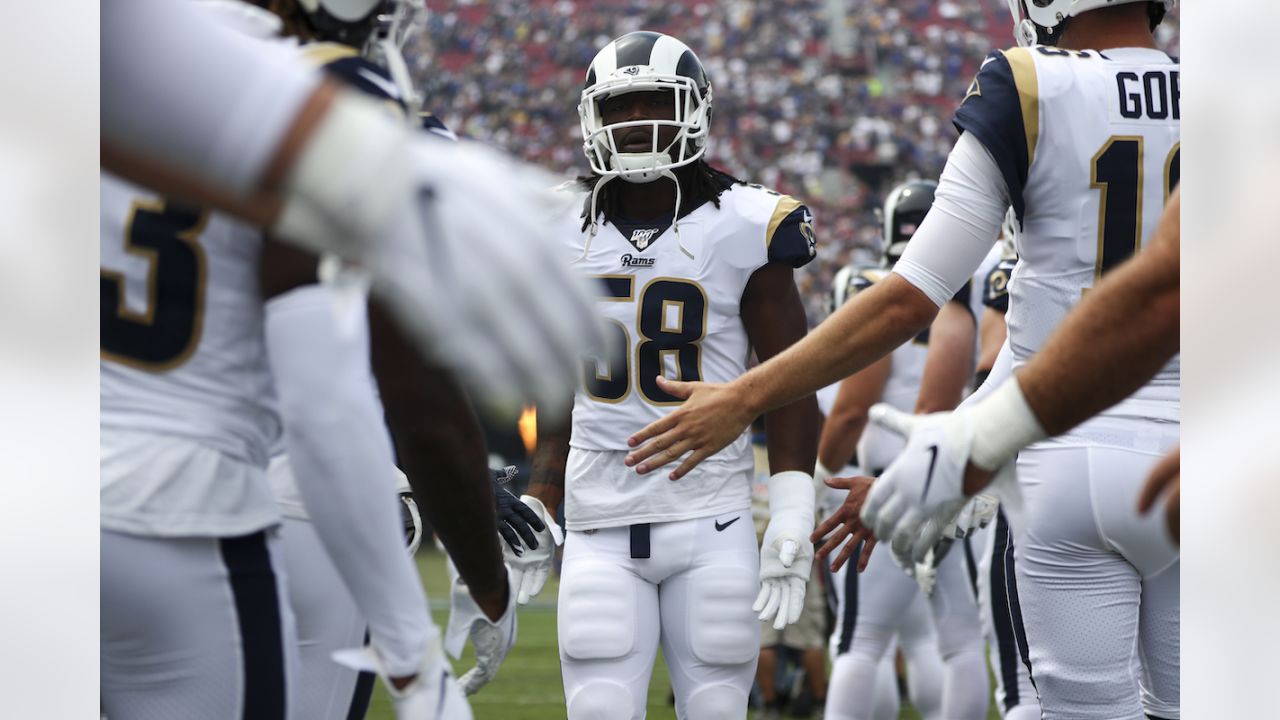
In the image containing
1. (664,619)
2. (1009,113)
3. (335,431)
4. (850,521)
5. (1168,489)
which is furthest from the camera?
(664,619)

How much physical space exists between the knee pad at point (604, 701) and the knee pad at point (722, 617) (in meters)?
0.14

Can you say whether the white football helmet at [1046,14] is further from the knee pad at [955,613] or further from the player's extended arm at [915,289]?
the knee pad at [955,613]

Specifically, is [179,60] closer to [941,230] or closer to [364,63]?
[364,63]

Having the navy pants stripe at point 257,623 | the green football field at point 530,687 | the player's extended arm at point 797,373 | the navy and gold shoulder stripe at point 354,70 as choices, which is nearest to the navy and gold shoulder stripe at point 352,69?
the navy and gold shoulder stripe at point 354,70

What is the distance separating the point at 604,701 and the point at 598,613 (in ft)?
0.50

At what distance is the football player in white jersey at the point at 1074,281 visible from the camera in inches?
72.4

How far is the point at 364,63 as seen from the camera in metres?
1.31

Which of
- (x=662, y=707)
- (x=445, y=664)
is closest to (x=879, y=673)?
(x=662, y=707)

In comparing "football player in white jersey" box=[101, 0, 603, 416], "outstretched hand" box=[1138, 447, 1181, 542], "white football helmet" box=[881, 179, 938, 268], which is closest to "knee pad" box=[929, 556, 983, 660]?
"white football helmet" box=[881, 179, 938, 268]

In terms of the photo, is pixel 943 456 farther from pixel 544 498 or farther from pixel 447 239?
pixel 544 498

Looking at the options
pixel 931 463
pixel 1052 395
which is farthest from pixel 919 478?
pixel 1052 395

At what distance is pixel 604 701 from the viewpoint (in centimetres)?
245

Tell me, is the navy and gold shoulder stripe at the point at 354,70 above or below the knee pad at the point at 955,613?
above
